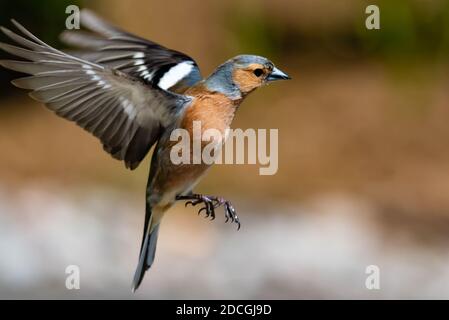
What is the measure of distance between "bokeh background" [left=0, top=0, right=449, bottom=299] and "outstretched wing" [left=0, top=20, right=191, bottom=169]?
9.47ft

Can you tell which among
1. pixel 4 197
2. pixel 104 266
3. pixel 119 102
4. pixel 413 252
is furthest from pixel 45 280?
A: pixel 119 102

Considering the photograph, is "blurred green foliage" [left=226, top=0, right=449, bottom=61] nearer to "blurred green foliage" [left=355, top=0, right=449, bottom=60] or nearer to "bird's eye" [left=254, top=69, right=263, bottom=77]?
"blurred green foliage" [left=355, top=0, right=449, bottom=60]

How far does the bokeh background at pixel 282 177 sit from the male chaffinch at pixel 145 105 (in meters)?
2.79

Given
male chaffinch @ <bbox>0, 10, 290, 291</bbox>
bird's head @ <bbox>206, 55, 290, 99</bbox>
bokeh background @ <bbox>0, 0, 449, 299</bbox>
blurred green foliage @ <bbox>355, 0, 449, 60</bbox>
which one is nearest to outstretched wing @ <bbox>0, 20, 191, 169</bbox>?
male chaffinch @ <bbox>0, 10, 290, 291</bbox>

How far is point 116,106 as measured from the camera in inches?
79.2

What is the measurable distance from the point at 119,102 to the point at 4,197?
4.29m

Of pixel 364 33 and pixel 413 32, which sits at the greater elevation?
pixel 364 33

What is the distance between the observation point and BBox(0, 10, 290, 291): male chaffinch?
6.08ft

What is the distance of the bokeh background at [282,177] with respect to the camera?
5.46 m

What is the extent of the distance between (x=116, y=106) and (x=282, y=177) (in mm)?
4440

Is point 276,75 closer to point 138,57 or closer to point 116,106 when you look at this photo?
point 116,106

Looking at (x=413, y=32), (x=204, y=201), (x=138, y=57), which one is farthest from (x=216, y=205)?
(x=413, y=32)

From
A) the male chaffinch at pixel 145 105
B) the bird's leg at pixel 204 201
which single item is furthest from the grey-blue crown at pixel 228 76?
the bird's leg at pixel 204 201

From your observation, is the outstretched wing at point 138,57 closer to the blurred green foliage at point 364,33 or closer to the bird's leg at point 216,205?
the bird's leg at point 216,205
